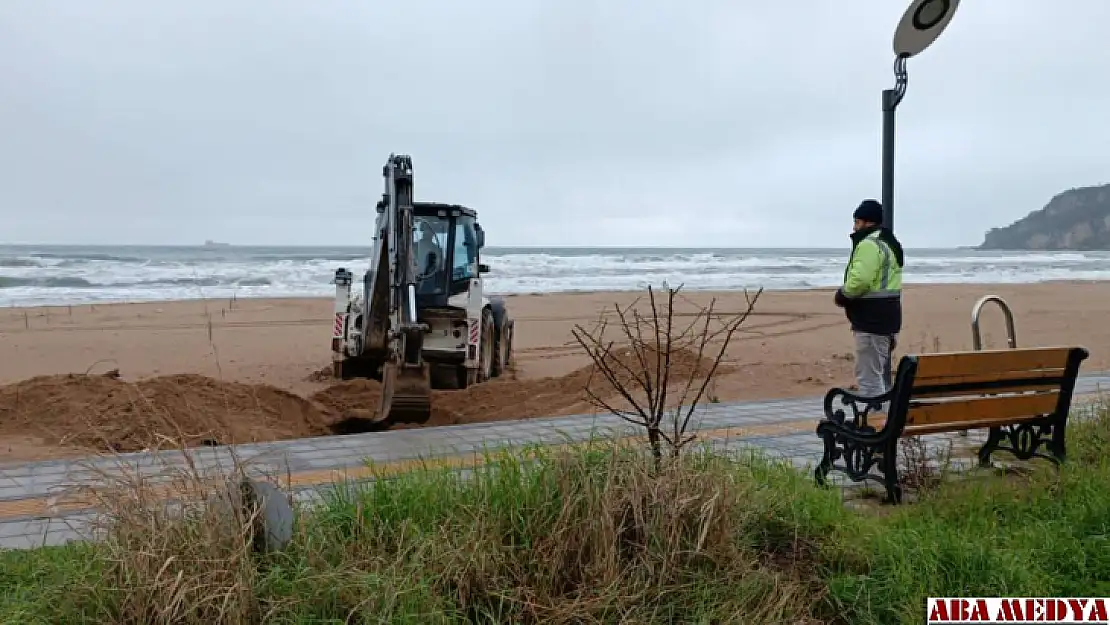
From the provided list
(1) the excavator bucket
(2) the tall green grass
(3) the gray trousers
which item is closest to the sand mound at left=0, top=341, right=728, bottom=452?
(1) the excavator bucket

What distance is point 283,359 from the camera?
15.6 metres

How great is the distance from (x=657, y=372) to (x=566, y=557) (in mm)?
995

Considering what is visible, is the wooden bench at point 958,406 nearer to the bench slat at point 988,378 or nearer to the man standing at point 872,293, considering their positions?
the bench slat at point 988,378

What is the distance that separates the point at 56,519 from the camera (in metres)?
4.97

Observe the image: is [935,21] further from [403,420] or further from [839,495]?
[403,420]

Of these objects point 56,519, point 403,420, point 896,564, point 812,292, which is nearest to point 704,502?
point 896,564

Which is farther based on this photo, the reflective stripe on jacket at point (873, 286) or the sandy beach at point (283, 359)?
the sandy beach at point (283, 359)

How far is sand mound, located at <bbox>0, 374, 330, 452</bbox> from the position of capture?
27.0 feet

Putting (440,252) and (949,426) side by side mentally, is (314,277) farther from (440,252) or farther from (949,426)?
(949,426)

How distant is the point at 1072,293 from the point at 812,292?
8104 millimetres

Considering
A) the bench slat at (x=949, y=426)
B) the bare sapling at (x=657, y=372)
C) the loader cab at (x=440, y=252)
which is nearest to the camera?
the bare sapling at (x=657, y=372)

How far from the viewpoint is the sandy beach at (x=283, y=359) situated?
341 inches

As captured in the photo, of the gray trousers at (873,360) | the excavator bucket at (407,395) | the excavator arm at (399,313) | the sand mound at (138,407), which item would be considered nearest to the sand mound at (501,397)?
the excavator bucket at (407,395)

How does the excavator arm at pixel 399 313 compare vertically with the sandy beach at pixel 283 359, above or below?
above
